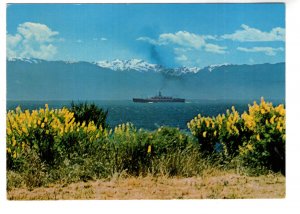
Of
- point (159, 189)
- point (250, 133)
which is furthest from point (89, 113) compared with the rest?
point (250, 133)

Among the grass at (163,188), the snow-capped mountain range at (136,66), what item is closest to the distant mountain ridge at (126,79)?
the snow-capped mountain range at (136,66)

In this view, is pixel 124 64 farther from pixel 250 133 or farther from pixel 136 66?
pixel 250 133

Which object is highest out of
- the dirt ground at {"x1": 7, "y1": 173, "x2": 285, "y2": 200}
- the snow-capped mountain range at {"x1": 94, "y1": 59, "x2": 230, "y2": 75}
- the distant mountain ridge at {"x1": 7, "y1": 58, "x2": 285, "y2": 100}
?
the snow-capped mountain range at {"x1": 94, "y1": 59, "x2": 230, "y2": 75}

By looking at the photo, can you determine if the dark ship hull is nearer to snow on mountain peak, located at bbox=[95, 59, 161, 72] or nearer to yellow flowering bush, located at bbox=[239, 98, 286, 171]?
snow on mountain peak, located at bbox=[95, 59, 161, 72]

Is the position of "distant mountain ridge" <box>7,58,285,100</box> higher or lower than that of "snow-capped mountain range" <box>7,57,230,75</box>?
lower

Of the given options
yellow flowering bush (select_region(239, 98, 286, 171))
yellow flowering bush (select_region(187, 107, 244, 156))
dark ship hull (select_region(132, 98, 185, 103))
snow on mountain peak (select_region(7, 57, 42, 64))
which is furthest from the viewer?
yellow flowering bush (select_region(187, 107, 244, 156))

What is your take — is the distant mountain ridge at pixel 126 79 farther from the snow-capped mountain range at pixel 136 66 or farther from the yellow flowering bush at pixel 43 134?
the yellow flowering bush at pixel 43 134

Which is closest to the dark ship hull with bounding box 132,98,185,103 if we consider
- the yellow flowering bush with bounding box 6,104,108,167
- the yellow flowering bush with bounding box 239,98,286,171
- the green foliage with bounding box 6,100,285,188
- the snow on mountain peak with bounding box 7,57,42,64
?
the green foliage with bounding box 6,100,285,188
